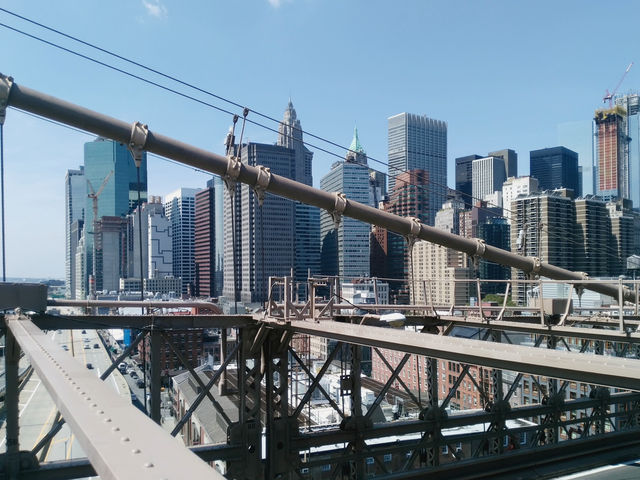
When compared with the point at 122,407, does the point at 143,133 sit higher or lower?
higher

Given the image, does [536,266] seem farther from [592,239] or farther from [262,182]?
[592,239]

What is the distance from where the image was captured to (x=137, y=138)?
1254 cm

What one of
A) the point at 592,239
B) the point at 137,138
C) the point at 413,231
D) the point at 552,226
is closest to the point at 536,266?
the point at 413,231

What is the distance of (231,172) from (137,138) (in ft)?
8.39

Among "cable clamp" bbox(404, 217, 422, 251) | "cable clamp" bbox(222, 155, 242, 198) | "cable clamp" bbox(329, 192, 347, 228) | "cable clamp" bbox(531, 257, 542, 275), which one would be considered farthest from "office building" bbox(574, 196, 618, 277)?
"cable clamp" bbox(222, 155, 242, 198)

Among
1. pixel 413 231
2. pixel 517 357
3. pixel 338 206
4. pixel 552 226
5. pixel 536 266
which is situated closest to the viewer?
pixel 517 357

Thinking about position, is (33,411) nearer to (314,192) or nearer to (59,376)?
(314,192)

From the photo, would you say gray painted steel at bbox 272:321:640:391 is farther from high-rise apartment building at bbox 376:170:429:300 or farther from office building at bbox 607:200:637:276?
office building at bbox 607:200:637:276

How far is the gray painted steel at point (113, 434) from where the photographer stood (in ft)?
6.58

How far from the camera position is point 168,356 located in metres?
69.8

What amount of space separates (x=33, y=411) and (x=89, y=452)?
2502 inches

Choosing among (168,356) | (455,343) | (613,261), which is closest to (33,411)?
(168,356)

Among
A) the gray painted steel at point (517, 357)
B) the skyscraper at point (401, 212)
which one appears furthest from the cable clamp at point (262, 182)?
the skyscraper at point (401, 212)

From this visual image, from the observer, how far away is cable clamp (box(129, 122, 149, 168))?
41.0 feet
